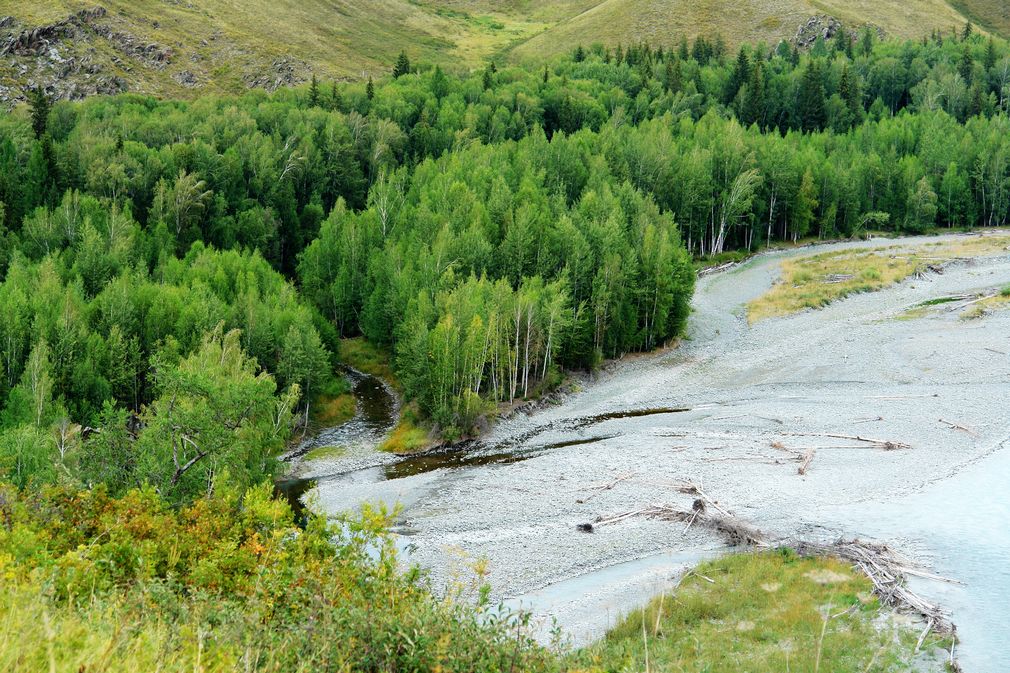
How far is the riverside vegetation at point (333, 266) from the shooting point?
68.7 feet

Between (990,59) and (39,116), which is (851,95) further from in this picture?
(39,116)

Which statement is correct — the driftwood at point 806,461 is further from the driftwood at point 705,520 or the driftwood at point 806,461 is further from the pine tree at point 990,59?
the pine tree at point 990,59

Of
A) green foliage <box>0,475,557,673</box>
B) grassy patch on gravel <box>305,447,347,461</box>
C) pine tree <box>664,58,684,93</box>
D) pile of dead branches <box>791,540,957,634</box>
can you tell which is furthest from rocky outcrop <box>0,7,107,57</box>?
pile of dead branches <box>791,540,957,634</box>

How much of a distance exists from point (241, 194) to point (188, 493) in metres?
77.8

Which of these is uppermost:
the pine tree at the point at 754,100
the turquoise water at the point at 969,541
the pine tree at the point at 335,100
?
the pine tree at the point at 754,100

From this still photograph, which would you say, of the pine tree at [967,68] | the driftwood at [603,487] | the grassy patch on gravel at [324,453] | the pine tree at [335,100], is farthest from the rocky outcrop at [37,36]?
the pine tree at [967,68]

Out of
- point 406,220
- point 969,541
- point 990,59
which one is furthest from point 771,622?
point 990,59

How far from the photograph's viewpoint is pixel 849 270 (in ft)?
360

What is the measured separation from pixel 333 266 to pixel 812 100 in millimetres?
116260

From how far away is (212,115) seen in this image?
124m

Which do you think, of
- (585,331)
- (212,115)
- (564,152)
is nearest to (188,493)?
(585,331)

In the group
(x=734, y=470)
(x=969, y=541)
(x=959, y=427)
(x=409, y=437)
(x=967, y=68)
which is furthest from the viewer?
(x=967, y=68)

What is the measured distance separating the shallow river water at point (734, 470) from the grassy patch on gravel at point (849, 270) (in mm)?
6200

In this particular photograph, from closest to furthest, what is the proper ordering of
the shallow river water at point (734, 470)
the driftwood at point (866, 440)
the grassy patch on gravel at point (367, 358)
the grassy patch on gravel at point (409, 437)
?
the shallow river water at point (734, 470) < the driftwood at point (866, 440) < the grassy patch on gravel at point (409, 437) < the grassy patch on gravel at point (367, 358)
